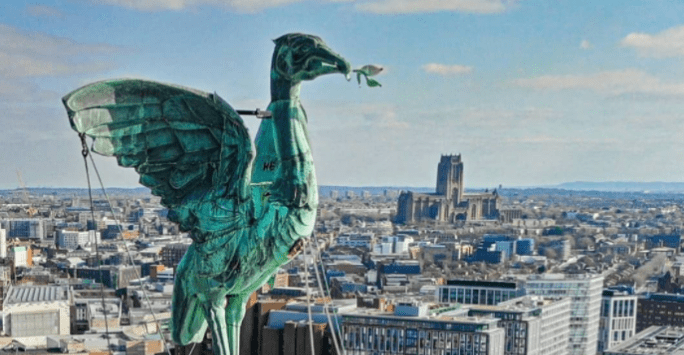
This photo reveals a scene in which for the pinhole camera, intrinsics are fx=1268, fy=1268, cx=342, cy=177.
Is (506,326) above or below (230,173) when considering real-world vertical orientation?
below

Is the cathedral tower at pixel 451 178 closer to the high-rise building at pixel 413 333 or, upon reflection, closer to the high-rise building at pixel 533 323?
A: the high-rise building at pixel 533 323

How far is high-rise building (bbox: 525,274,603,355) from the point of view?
52281 millimetres

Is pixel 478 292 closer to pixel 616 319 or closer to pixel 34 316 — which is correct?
pixel 616 319

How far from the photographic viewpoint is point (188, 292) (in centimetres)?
888

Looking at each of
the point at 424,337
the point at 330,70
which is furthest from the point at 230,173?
the point at 424,337

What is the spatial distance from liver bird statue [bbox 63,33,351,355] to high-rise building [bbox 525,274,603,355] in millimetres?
43588

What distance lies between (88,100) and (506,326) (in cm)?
3605

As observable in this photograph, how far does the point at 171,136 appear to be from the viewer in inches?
340

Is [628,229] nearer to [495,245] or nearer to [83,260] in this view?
[495,245]

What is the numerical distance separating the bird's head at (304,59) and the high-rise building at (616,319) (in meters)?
49.5

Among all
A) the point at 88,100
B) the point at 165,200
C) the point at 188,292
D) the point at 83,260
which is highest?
the point at 88,100

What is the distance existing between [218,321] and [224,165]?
112cm

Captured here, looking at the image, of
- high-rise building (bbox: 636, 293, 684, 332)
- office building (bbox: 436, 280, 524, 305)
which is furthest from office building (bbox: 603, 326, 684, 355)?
high-rise building (bbox: 636, 293, 684, 332)

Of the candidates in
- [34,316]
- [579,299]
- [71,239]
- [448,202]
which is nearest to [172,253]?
[71,239]
